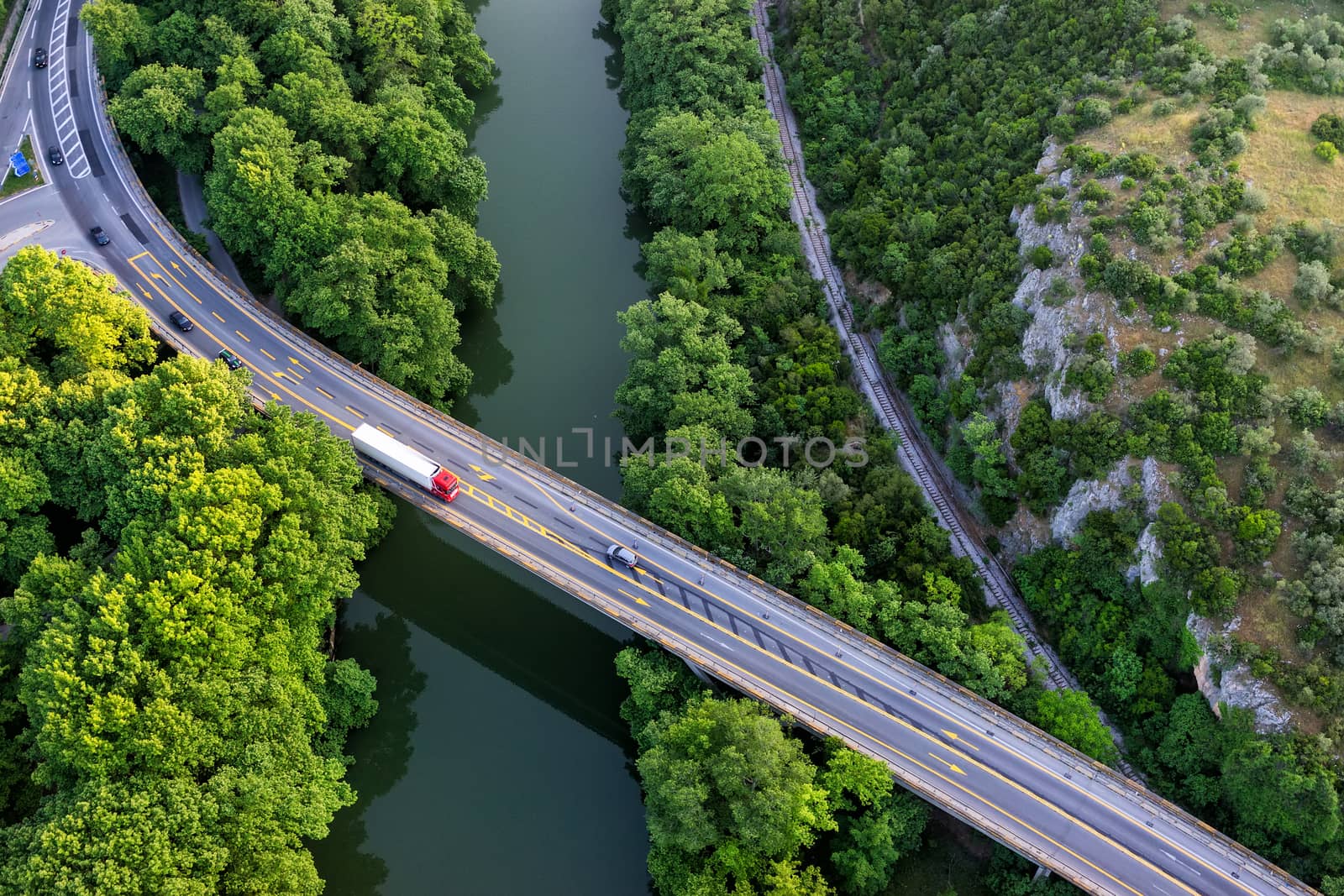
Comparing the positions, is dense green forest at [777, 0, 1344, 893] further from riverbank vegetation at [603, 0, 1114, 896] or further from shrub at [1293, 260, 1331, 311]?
riverbank vegetation at [603, 0, 1114, 896]

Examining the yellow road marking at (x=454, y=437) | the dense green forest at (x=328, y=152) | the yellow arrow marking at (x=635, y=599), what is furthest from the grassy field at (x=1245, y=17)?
the yellow arrow marking at (x=635, y=599)

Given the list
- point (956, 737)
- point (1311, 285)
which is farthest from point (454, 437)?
point (1311, 285)

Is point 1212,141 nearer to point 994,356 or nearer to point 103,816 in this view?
point 994,356

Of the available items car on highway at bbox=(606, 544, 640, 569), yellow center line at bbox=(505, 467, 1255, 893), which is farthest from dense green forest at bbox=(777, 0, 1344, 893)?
car on highway at bbox=(606, 544, 640, 569)

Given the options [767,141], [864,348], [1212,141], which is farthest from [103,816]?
[1212,141]

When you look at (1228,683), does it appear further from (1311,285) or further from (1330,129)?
(1330,129)
